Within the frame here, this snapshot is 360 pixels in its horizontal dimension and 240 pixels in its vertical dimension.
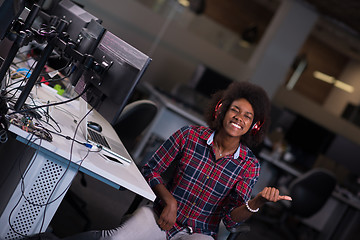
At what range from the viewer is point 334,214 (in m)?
5.51

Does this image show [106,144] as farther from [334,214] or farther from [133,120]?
[334,214]

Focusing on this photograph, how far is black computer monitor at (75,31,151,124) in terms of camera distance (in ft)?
5.86

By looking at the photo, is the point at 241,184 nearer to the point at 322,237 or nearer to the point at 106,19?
the point at 322,237

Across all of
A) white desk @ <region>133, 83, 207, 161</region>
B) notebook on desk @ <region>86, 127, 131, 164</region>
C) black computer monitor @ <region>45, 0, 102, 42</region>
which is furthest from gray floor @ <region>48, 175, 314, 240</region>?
white desk @ <region>133, 83, 207, 161</region>

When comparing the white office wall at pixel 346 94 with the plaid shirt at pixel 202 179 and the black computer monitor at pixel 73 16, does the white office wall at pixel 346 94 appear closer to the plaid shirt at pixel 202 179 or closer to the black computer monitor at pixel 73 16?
the plaid shirt at pixel 202 179

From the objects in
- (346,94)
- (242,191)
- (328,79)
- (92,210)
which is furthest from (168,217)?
(328,79)

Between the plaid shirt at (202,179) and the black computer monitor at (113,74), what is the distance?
1.61ft

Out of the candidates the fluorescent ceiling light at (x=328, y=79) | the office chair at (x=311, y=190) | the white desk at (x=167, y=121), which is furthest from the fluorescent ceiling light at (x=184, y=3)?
the fluorescent ceiling light at (x=328, y=79)

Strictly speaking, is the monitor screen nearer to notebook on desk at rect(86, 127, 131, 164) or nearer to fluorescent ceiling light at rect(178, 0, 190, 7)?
fluorescent ceiling light at rect(178, 0, 190, 7)

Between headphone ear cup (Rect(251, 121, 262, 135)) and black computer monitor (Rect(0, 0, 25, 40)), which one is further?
headphone ear cup (Rect(251, 121, 262, 135))

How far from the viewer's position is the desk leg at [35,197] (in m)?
1.81

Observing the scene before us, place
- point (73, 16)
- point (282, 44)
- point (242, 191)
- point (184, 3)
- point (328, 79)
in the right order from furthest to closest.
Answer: point (328, 79) < point (282, 44) < point (184, 3) < point (73, 16) < point (242, 191)

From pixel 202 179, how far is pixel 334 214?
3.86 m

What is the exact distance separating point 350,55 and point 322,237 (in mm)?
4952
